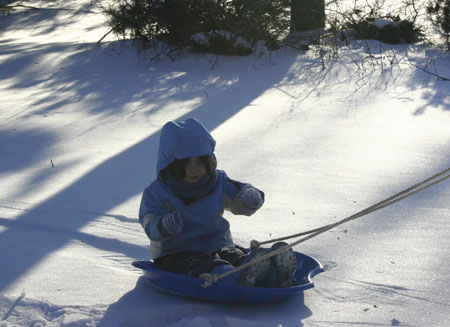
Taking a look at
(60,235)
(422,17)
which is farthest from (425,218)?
(422,17)

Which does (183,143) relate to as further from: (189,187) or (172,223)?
(172,223)

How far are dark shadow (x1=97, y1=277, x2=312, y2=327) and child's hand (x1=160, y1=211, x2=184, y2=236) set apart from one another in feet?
0.96

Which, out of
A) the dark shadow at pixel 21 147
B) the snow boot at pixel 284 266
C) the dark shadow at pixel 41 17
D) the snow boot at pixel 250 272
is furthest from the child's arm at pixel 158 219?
the dark shadow at pixel 41 17

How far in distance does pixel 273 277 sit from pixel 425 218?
1314mm

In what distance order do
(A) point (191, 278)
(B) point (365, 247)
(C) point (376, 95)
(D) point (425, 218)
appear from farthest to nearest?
(C) point (376, 95) → (D) point (425, 218) → (B) point (365, 247) → (A) point (191, 278)

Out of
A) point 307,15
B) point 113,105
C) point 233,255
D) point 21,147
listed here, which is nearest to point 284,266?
point 233,255

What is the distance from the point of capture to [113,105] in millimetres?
6570

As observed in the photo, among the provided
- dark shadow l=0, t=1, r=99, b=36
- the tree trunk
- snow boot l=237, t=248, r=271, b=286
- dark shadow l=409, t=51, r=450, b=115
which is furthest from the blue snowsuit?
dark shadow l=0, t=1, r=99, b=36

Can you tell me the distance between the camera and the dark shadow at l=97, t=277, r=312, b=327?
272 cm

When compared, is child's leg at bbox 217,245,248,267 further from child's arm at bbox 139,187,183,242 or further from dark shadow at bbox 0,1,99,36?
dark shadow at bbox 0,1,99,36

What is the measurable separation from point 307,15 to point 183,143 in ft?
20.3

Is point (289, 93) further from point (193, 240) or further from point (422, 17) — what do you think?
point (193, 240)

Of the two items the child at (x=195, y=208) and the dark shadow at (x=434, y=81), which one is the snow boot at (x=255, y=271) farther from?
the dark shadow at (x=434, y=81)

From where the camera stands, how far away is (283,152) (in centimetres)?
523
